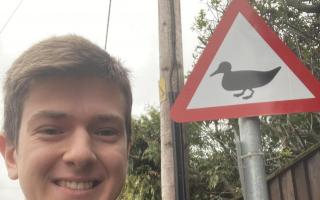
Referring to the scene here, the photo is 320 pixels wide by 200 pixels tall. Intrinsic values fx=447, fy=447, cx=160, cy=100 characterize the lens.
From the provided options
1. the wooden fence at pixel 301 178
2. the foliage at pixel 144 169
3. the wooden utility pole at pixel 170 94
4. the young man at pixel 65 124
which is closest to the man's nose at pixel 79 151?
the young man at pixel 65 124

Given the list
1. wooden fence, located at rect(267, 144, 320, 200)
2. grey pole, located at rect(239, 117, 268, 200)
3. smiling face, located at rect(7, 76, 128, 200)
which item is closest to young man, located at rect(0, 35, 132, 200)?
smiling face, located at rect(7, 76, 128, 200)

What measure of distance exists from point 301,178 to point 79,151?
2.39 meters

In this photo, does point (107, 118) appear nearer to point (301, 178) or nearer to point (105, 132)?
point (105, 132)

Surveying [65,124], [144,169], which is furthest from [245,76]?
[144,169]

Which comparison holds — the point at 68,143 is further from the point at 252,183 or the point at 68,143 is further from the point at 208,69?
the point at 208,69

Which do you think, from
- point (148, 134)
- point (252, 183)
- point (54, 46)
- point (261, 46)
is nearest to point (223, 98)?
point (261, 46)

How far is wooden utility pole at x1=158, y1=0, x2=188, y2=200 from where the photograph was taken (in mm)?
2920

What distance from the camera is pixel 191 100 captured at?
1.99 meters

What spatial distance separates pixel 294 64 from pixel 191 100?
47 centimetres

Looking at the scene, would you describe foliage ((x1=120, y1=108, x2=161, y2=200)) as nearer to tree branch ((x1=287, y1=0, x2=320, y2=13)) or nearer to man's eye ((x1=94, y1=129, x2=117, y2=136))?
tree branch ((x1=287, y1=0, x2=320, y2=13))

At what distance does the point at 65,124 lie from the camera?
112 cm

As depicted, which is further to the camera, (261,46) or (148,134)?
(148,134)

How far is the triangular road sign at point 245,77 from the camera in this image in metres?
1.86

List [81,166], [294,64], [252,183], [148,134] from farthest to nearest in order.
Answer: [148,134], [294,64], [252,183], [81,166]
